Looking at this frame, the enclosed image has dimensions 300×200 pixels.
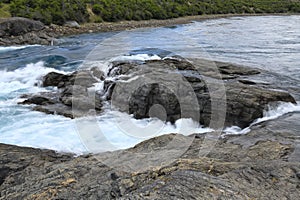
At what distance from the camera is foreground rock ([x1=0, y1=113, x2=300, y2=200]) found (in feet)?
11.0

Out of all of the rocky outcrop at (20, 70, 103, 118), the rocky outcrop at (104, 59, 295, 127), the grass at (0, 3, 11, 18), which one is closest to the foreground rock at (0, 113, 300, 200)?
the rocky outcrop at (104, 59, 295, 127)

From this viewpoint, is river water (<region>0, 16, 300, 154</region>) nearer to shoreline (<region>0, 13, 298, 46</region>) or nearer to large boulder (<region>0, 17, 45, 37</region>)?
shoreline (<region>0, 13, 298, 46</region>)

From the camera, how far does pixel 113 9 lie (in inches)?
1576

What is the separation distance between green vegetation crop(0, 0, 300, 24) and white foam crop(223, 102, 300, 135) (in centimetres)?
2713

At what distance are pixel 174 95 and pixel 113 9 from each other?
32722mm

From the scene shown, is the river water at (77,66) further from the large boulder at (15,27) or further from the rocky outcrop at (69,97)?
the large boulder at (15,27)

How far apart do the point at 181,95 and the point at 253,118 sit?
2058 mm

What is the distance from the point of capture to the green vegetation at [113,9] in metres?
32.8

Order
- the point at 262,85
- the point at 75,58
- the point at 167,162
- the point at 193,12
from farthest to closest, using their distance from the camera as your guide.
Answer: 1. the point at 193,12
2. the point at 75,58
3. the point at 262,85
4. the point at 167,162

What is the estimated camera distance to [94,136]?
8.63m

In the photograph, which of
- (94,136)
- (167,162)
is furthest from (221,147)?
(94,136)

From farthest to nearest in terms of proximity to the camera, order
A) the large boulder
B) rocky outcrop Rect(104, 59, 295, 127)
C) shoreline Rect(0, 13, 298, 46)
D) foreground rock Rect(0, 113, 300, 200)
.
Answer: the large boulder → shoreline Rect(0, 13, 298, 46) → rocky outcrop Rect(104, 59, 295, 127) → foreground rock Rect(0, 113, 300, 200)

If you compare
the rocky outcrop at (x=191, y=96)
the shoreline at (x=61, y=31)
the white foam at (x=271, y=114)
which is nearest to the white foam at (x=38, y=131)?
the rocky outcrop at (x=191, y=96)

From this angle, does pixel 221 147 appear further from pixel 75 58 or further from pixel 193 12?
pixel 193 12
